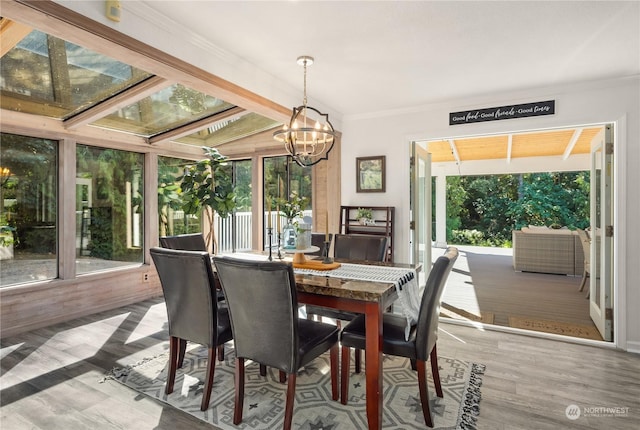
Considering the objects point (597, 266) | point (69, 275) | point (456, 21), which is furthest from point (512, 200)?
point (69, 275)

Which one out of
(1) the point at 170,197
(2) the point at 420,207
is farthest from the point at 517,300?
(1) the point at 170,197

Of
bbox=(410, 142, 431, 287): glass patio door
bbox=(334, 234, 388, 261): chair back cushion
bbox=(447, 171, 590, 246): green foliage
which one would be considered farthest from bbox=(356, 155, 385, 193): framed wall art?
bbox=(447, 171, 590, 246): green foliage

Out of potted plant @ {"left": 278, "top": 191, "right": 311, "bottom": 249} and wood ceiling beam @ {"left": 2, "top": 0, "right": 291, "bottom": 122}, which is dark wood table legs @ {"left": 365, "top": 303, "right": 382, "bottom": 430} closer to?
potted plant @ {"left": 278, "top": 191, "right": 311, "bottom": 249}

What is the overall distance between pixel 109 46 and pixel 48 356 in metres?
2.62

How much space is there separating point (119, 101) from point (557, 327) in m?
5.07

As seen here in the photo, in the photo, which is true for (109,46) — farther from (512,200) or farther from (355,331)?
(512,200)

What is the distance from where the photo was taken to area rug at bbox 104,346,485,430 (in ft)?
6.85

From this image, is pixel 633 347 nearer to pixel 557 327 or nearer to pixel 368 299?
pixel 557 327

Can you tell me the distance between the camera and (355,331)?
2.22 meters

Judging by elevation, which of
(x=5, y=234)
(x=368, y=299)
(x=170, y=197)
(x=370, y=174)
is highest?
(x=370, y=174)

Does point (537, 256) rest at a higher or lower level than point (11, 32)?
lower

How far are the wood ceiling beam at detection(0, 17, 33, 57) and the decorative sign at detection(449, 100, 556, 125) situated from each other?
383 centimetres

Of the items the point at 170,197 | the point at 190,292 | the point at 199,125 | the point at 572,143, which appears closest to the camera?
the point at 190,292

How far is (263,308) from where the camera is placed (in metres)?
1.88
